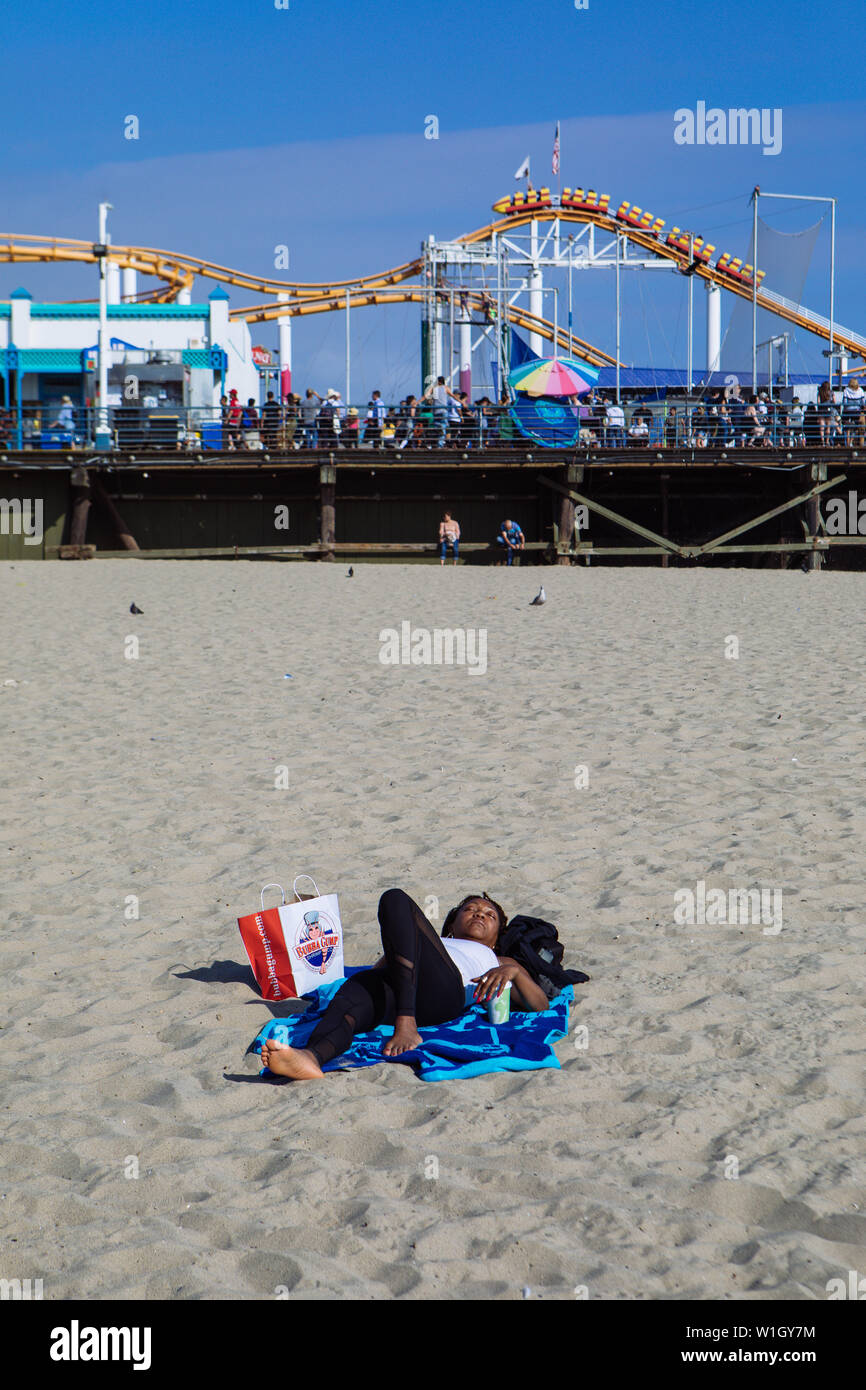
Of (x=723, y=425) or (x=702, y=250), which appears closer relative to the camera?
(x=723, y=425)

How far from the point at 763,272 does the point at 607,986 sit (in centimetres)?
3615

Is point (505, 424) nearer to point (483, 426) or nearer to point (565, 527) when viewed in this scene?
point (483, 426)

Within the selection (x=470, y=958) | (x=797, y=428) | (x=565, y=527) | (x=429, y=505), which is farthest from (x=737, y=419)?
(x=470, y=958)

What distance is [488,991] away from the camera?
437cm

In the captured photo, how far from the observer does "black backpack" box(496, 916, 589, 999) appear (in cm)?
462

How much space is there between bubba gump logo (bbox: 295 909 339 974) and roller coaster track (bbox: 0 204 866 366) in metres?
32.0

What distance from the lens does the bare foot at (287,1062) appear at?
3918 millimetres

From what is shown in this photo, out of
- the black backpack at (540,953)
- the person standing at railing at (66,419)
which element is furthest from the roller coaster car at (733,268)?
the black backpack at (540,953)

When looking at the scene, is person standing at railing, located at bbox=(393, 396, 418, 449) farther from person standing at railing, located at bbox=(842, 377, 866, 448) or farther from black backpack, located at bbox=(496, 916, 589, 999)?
black backpack, located at bbox=(496, 916, 589, 999)

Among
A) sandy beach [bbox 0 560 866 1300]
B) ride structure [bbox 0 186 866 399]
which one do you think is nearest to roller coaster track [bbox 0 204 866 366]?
ride structure [bbox 0 186 866 399]

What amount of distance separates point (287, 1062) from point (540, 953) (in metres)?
1.13

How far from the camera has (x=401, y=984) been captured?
4.21m

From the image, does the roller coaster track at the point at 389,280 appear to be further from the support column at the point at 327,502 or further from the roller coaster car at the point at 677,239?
the support column at the point at 327,502

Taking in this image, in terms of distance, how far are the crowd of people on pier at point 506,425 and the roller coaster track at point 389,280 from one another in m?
9.26
